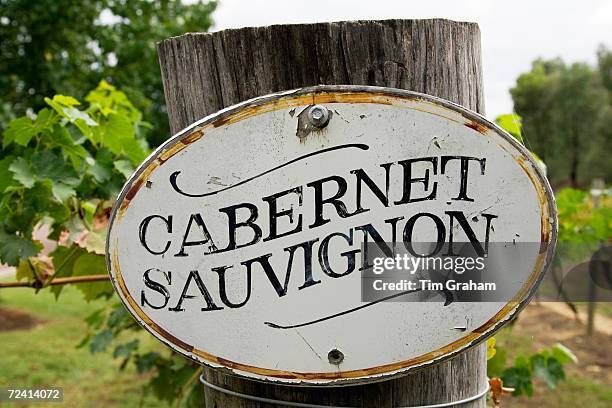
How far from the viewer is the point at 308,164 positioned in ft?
4.45

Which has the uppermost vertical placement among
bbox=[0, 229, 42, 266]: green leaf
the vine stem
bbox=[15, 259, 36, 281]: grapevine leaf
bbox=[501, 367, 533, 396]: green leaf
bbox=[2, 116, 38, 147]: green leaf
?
bbox=[2, 116, 38, 147]: green leaf

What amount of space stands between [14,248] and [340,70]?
47.5 inches

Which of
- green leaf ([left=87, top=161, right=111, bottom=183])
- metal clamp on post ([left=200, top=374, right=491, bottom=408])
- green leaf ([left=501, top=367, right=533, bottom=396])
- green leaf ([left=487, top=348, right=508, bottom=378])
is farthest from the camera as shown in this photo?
green leaf ([left=501, top=367, right=533, bottom=396])

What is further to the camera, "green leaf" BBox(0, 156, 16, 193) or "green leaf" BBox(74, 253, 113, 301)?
"green leaf" BBox(74, 253, 113, 301)

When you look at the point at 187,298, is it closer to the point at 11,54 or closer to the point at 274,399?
the point at 274,399

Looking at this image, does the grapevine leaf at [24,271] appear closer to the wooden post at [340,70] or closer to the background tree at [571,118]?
the wooden post at [340,70]

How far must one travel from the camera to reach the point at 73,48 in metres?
7.50

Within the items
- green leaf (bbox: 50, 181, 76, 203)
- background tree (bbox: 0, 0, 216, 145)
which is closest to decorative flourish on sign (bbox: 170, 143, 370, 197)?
green leaf (bbox: 50, 181, 76, 203)

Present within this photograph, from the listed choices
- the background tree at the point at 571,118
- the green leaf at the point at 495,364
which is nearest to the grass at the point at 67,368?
the green leaf at the point at 495,364

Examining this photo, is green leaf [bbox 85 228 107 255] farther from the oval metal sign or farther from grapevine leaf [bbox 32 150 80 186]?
the oval metal sign

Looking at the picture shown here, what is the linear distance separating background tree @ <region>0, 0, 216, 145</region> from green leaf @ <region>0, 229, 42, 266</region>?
201 inches

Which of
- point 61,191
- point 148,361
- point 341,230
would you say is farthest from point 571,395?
point 341,230

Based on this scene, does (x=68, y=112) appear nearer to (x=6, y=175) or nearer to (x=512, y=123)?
(x=6, y=175)

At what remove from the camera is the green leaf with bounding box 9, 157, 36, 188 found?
2.06 meters
